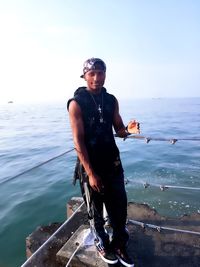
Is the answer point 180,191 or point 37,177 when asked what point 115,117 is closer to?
point 180,191

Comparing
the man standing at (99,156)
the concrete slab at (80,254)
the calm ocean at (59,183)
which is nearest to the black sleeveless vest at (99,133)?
the man standing at (99,156)

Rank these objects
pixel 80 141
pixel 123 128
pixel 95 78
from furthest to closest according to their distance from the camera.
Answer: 1. pixel 123 128
2. pixel 95 78
3. pixel 80 141

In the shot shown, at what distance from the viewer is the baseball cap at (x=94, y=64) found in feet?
9.22

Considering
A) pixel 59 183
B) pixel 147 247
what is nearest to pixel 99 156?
pixel 147 247

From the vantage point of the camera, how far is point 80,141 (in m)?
2.73

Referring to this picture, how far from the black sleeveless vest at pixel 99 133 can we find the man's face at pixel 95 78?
9 cm

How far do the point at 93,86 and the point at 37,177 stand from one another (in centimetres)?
892

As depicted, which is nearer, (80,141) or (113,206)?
(80,141)

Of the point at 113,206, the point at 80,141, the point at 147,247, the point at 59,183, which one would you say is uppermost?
the point at 80,141

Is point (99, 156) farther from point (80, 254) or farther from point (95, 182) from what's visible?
point (80, 254)

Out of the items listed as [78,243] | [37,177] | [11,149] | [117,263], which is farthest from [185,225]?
[11,149]

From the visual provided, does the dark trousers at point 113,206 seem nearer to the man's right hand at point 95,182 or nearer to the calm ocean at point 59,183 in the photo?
the man's right hand at point 95,182

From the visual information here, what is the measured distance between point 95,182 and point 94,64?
4.16 ft

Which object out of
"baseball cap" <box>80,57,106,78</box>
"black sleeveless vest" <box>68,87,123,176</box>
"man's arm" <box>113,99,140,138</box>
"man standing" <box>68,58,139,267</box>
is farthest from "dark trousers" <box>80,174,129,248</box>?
"baseball cap" <box>80,57,106,78</box>
